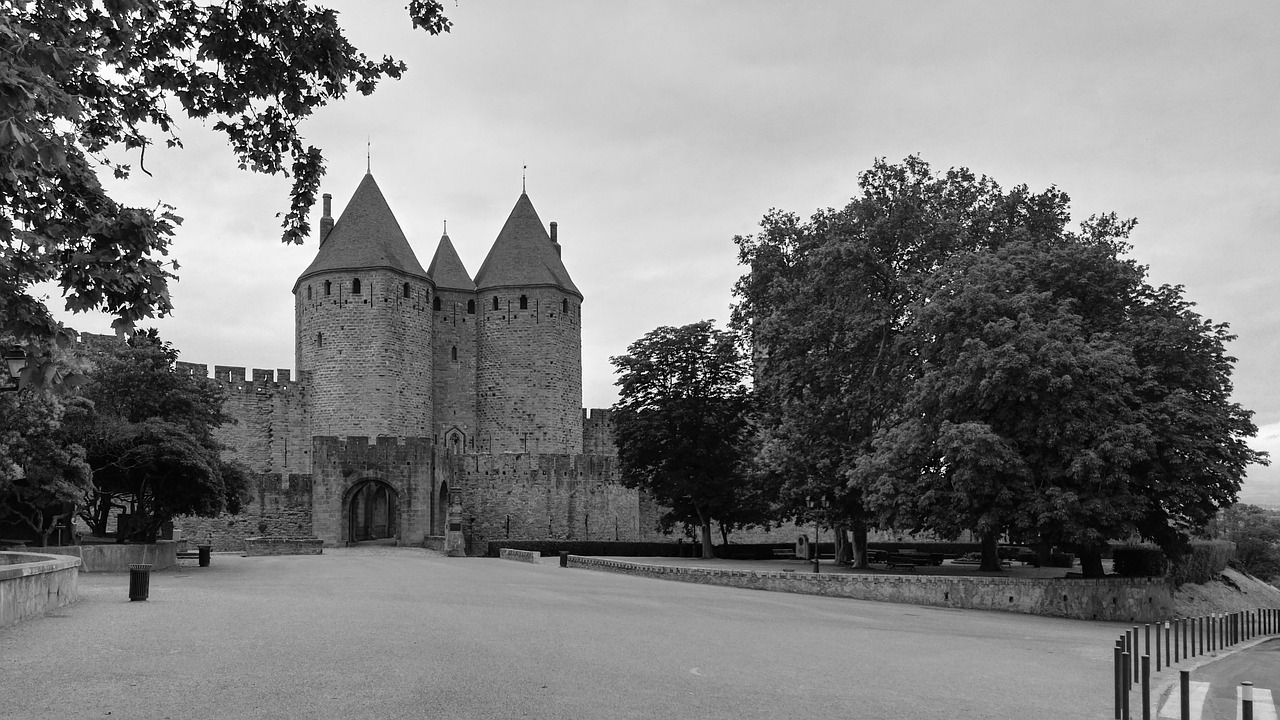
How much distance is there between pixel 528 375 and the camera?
5822 cm

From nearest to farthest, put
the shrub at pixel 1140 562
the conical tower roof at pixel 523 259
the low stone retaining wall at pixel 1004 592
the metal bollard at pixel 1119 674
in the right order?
1. the metal bollard at pixel 1119 674
2. the low stone retaining wall at pixel 1004 592
3. the shrub at pixel 1140 562
4. the conical tower roof at pixel 523 259

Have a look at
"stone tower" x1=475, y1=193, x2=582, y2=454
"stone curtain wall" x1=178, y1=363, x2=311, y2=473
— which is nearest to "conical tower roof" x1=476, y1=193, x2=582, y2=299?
"stone tower" x1=475, y1=193, x2=582, y2=454

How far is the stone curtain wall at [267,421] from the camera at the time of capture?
51.7m

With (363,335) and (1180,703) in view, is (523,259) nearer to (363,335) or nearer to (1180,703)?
(363,335)

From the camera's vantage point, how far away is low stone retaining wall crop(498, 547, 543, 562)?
119ft

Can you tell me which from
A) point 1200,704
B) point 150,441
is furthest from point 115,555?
point 1200,704

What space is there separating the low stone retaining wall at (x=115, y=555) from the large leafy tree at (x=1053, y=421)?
17144 millimetres

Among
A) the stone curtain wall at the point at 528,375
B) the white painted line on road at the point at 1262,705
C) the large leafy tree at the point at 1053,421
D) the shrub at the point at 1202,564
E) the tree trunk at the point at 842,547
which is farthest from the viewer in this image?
the stone curtain wall at the point at 528,375

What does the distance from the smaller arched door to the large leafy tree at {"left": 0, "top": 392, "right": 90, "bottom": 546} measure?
2217 centimetres

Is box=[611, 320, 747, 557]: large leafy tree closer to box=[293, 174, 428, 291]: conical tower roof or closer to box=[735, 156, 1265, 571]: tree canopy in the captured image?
box=[735, 156, 1265, 571]: tree canopy

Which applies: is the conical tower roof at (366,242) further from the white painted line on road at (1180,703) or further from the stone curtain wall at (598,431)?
the white painted line on road at (1180,703)

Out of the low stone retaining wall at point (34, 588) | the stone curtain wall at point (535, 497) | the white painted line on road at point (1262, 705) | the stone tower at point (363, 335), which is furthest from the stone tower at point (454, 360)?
the white painted line on road at point (1262, 705)

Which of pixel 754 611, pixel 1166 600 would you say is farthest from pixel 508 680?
pixel 1166 600

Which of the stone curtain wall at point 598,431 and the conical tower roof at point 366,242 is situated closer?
the conical tower roof at point 366,242
